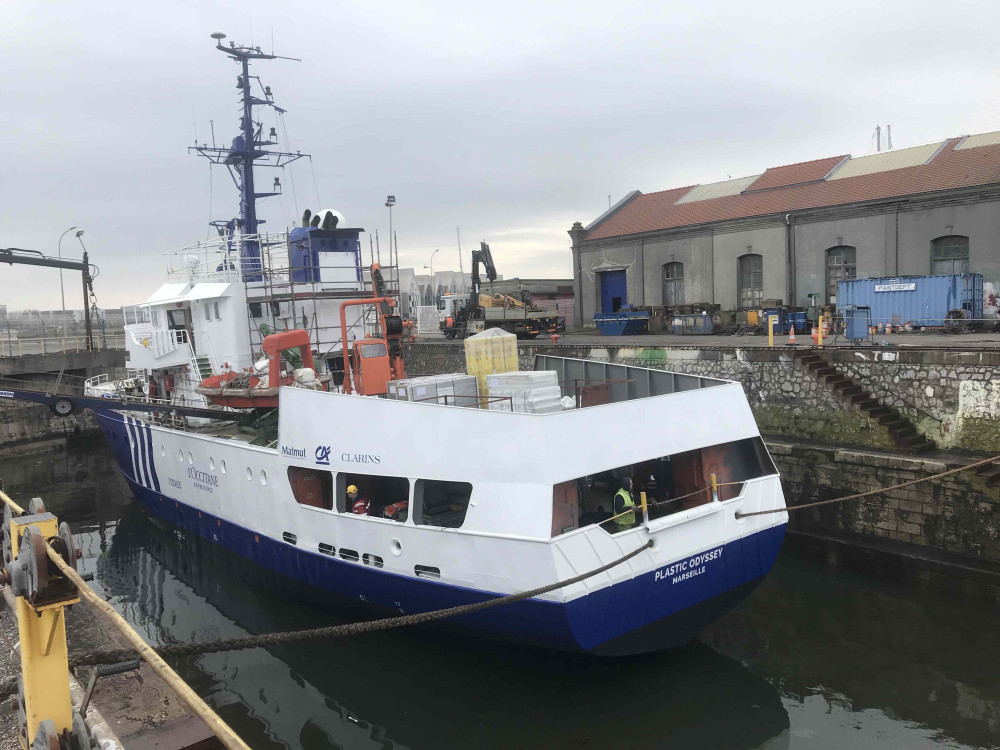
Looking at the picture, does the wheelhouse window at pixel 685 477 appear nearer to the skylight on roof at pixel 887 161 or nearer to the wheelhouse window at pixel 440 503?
the wheelhouse window at pixel 440 503

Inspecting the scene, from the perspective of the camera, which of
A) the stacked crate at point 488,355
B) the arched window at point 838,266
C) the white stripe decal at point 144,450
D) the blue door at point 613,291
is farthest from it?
the blue door at point 613,291

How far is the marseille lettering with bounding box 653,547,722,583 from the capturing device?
7.71 m

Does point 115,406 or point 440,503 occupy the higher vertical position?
point 115,406

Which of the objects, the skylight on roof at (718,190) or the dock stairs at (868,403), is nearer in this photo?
the dock stairs at (868,403)

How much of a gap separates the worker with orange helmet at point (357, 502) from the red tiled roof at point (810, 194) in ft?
73.3

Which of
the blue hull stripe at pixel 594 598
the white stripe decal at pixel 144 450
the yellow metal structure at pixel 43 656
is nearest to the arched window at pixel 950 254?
the blue hull stripe at pixel 594 598

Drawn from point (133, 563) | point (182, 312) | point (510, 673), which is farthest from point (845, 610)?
point (182, 312)

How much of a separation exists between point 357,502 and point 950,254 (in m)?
22.4

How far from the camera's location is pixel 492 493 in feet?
24.7

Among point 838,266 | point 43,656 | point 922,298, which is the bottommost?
point 43,656

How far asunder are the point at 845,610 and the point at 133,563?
1261cm

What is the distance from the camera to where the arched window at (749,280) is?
28.0 metres

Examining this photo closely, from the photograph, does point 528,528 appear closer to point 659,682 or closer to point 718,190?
point 659,682

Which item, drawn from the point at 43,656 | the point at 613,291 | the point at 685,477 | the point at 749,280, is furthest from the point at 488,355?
the point at 613,291
